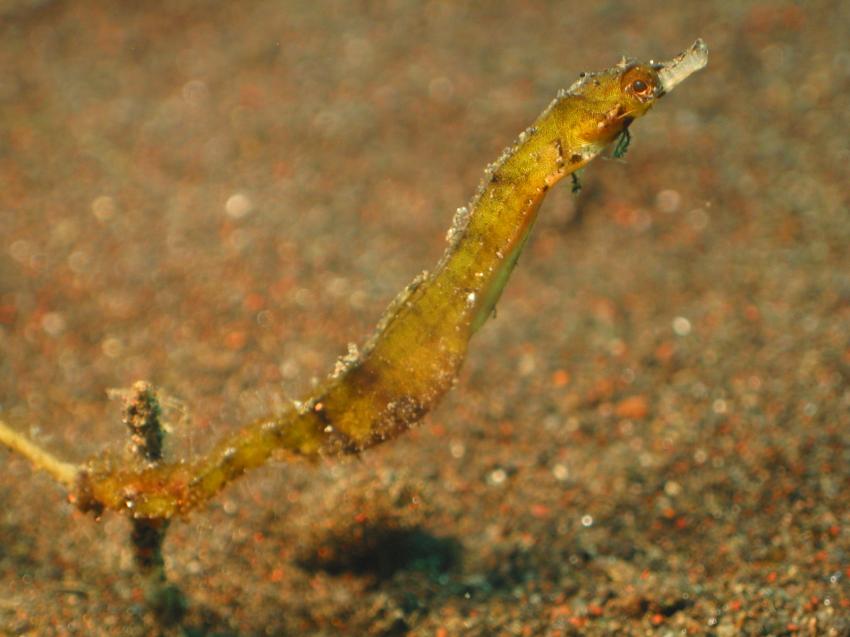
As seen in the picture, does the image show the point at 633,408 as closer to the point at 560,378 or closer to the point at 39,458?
the point at 560,378

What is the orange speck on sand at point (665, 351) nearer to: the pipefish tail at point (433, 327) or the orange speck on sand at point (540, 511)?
the orange speck on sand at point (540, 511)

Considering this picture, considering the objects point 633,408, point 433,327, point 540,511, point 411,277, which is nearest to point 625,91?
point 433,327

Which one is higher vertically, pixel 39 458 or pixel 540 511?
pixel 39 458

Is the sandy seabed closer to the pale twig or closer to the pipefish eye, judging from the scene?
the pale twig

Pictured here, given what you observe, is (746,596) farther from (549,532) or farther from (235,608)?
(235,608)

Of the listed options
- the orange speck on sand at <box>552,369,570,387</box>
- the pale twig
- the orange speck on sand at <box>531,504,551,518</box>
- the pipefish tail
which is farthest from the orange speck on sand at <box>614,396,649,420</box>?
the pale twig

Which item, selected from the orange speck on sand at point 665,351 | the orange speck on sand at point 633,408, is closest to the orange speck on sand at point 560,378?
the orange speck on sand at point 633,408
